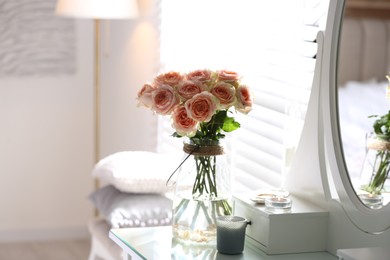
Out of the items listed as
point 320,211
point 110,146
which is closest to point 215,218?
point 320,211

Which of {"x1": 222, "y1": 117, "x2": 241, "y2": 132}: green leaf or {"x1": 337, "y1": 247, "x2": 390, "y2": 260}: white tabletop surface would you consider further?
{"x1": 222, "y1": 117, "x2": 241, "y2": 132}: green leaf

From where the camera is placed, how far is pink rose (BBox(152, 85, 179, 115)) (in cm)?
198

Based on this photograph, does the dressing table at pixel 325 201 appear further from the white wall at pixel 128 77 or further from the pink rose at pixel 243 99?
the white wall at pixel 128 77

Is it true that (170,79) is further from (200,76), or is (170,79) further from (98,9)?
(98,9)

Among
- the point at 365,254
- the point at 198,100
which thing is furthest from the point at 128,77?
the point at 365,254

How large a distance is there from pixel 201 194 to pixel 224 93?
10.8 inches

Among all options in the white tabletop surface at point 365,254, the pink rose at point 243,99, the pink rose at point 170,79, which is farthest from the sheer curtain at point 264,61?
the white tabletop surface at point 365,254

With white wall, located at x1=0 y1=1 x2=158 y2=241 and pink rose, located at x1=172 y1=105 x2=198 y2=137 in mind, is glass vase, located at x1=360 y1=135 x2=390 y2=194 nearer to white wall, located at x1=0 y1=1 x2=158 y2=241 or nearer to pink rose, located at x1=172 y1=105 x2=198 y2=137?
pink rose, located at x1=172 y1=105 x2=198 y2=137

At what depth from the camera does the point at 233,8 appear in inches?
119

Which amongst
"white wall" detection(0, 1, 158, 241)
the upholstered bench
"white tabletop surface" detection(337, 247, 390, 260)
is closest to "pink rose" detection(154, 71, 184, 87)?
"white tabletop surface" detection(337, 247, 390, 260)

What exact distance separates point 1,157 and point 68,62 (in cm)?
63

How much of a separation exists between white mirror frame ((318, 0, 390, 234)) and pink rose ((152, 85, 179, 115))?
389 mm

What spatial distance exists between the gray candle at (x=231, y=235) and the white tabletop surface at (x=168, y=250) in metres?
0.02

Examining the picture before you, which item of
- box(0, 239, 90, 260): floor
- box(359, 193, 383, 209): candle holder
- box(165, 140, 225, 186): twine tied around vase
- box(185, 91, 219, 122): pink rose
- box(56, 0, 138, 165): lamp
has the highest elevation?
box(56, 0, 138, 165): lamp
